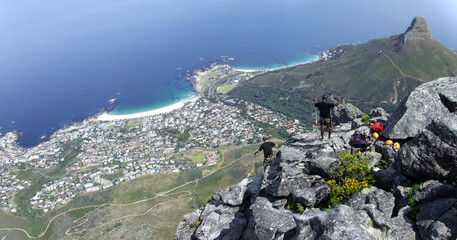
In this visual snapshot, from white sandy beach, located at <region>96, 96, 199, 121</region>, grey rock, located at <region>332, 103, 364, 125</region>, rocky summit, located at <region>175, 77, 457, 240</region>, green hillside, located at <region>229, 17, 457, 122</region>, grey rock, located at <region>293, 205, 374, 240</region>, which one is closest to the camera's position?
grey rock, located at <region>293, 205, 374, 240</region>

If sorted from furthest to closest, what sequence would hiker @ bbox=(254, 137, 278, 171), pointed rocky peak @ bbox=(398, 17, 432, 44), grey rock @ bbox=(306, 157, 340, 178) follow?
pointed rocky peak @ bbox=(398, 17, 432, 44), hiker @ bbox=(254, 137, 278, 171), grey rock @ bbox=(306, 157, 340, 178)

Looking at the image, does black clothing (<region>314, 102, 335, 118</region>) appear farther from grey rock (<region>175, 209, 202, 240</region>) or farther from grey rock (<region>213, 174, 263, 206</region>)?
grey rock (<region>175, 209, 202, 240</region>)

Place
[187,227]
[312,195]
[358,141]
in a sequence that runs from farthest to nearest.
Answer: [187,227] → [358,141] → [312,195]

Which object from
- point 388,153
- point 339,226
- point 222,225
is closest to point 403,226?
point 339,226

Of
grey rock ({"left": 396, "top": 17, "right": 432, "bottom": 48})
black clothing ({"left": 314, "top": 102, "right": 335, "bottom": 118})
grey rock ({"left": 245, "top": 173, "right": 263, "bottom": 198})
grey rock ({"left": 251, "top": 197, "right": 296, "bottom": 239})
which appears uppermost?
black clothing ({"left": 314, "top": 102, "right": 335, "bottom": 118})

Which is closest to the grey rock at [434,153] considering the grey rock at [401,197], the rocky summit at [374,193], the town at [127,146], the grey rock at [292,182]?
the rocky summit at [374,193]

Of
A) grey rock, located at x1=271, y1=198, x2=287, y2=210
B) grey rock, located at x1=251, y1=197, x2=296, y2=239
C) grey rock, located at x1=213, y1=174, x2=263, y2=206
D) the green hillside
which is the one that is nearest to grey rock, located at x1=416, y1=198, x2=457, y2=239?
grey rock, located at x1=251, y1=197, x2=296, y2=239

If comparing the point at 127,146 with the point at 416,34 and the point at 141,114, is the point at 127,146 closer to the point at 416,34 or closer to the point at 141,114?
the point at 141,114

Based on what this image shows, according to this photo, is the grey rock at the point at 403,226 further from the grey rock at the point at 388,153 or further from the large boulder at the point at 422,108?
the large boulder at the point at 422,108
